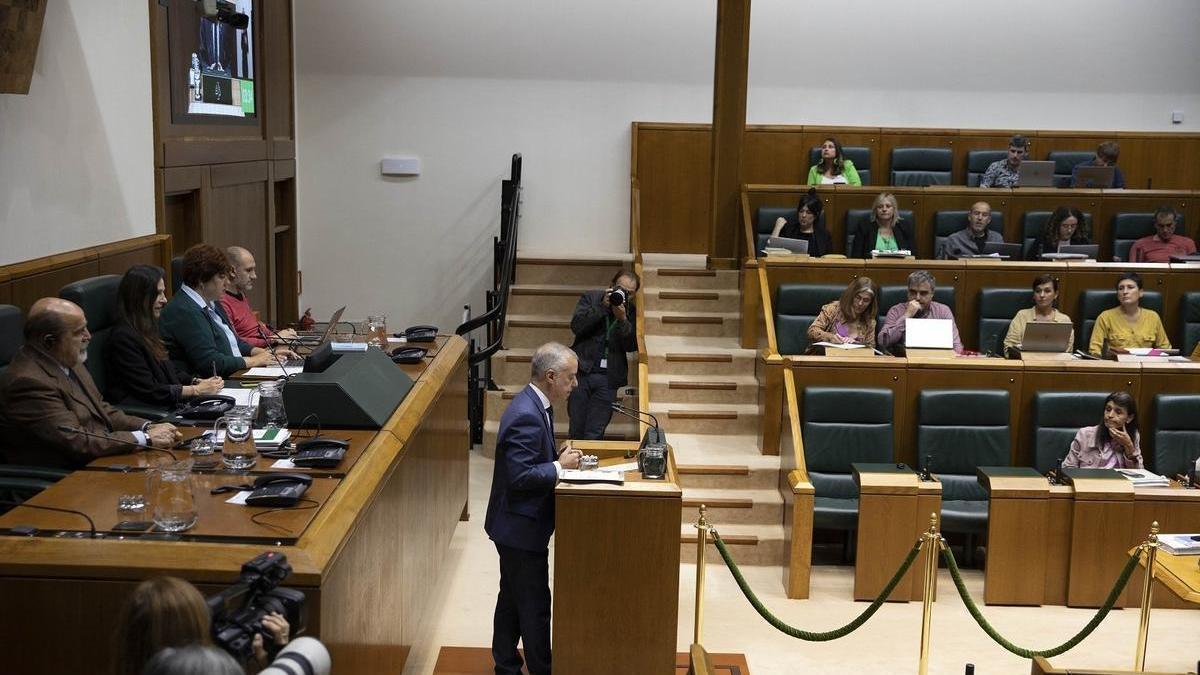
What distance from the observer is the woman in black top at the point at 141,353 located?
14.4ft

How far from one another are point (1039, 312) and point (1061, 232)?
1.19m

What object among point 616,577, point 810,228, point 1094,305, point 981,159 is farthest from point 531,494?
point 981,159

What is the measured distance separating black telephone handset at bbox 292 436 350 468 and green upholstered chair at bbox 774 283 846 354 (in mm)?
3596

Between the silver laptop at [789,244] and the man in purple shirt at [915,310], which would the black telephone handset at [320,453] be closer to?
the man in purple shirt at [915,310]

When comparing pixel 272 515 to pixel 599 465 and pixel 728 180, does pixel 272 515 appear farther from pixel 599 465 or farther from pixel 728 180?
pixel 728 180

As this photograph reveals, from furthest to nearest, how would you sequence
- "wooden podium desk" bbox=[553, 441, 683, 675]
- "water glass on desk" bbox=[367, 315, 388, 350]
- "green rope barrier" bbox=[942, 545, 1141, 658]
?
"water glass on desk" bbox=[367, 315, 388, 350] → "green rope barrier" bbox=[942, 545, 1141, 658] → "wooden podium desk" bbox=[553, 441, 683, 675]

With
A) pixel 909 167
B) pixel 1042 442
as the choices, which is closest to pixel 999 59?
pixel 909 167

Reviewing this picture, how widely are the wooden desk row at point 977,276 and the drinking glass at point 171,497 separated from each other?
14.1ft

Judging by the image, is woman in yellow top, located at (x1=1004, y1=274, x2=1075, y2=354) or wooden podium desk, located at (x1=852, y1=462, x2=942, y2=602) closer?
wooden podium desk, located at (x1=852, y1=462, x2=942, y2=602)

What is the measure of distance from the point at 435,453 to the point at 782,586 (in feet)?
6.28

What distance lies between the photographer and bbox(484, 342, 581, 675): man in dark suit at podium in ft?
13.3

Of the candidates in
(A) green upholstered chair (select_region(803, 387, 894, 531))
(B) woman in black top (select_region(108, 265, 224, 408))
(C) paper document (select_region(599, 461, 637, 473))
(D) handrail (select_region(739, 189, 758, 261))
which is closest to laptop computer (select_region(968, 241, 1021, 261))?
(D) handrail (select_region(739, 189, 758, 261))

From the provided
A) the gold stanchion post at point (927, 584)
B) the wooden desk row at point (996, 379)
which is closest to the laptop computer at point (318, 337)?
the wooden desk row at point (996, 379)

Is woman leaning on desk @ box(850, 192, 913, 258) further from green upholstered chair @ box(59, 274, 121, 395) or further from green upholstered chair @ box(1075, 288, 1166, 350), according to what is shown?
green upholstered chair @ box(59, 274, 121, 395)
